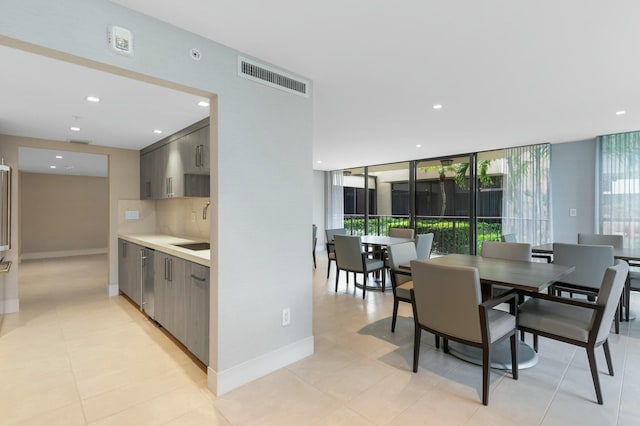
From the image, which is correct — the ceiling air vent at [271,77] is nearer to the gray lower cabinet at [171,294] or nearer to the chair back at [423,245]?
the gray lower cabinet at [171,294]

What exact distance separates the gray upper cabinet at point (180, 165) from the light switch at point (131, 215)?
426 millimetres

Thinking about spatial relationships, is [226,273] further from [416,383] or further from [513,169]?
[513,169]

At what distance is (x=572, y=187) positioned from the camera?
5273 millimetres

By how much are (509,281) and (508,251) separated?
139 centimetres

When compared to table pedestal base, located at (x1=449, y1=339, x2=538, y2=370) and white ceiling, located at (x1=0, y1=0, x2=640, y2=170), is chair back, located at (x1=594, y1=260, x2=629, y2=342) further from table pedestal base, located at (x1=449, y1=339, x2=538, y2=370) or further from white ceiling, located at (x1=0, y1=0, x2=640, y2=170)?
white ceiling, located at (x1=0, y1=0, x2=640, y2=170)

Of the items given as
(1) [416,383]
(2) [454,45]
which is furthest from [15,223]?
(2) [454,45]

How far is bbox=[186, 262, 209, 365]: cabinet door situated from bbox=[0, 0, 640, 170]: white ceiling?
5.40 feet

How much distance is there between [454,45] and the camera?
2195 millimetres

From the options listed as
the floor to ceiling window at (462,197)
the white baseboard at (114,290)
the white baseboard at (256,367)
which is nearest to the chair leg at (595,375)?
the white baseboard at (256,367)

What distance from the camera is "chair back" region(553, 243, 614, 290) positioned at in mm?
3117

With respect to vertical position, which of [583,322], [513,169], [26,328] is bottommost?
[26,328]

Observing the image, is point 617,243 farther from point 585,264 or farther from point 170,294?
point 170,294

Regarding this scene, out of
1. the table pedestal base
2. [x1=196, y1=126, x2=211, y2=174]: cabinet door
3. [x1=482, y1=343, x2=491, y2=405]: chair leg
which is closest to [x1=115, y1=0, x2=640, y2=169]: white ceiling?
[x1=196, y1=126, x2=211, y2=174]: cabinet door

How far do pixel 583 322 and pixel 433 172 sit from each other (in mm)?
5456
